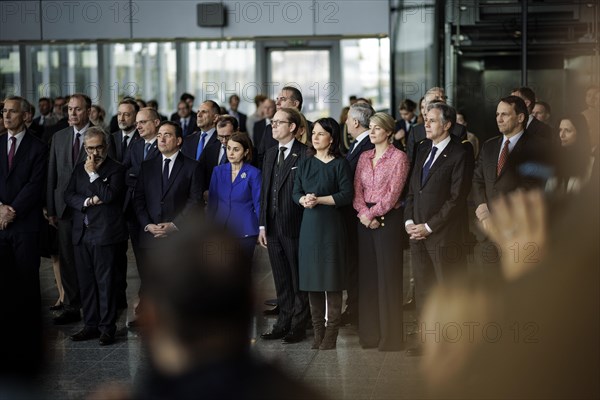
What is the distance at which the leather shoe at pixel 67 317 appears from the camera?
9.16 meters

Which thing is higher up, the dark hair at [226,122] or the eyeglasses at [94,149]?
the dark hair at [226,122]

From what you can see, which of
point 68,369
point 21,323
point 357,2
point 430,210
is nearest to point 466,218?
point 430,210

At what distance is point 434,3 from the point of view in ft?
52.7

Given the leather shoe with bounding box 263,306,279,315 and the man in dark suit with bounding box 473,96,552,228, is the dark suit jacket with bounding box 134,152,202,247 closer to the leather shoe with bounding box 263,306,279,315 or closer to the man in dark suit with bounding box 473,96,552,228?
the leather shoe with bounding box 263,306,279,315

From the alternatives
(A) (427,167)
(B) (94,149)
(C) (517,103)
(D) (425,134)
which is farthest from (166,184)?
(C) (517,103)

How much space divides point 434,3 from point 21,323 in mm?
14107

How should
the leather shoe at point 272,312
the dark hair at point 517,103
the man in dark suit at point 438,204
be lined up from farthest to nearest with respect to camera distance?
the leather shoe at point 272,312 → the dark hair at point 517,103 → the man in dark suit at point 438,204

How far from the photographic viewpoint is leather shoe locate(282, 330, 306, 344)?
8305 mm

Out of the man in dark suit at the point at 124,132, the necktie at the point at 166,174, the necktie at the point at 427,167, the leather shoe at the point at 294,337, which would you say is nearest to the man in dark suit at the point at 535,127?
the necktie at the point at 427,167

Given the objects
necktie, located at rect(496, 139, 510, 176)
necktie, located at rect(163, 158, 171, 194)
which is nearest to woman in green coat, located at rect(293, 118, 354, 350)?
necktie, located at rect(496, 139, 510, 176)

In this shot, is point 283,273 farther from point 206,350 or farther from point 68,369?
point 206,350

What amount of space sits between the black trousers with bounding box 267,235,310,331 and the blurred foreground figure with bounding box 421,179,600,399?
1.04 metres

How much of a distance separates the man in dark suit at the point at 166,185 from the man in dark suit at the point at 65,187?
2.32 feet

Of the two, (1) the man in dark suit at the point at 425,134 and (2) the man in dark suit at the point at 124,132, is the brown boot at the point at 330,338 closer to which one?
(1) the man in dark suit at the point at 425,134
